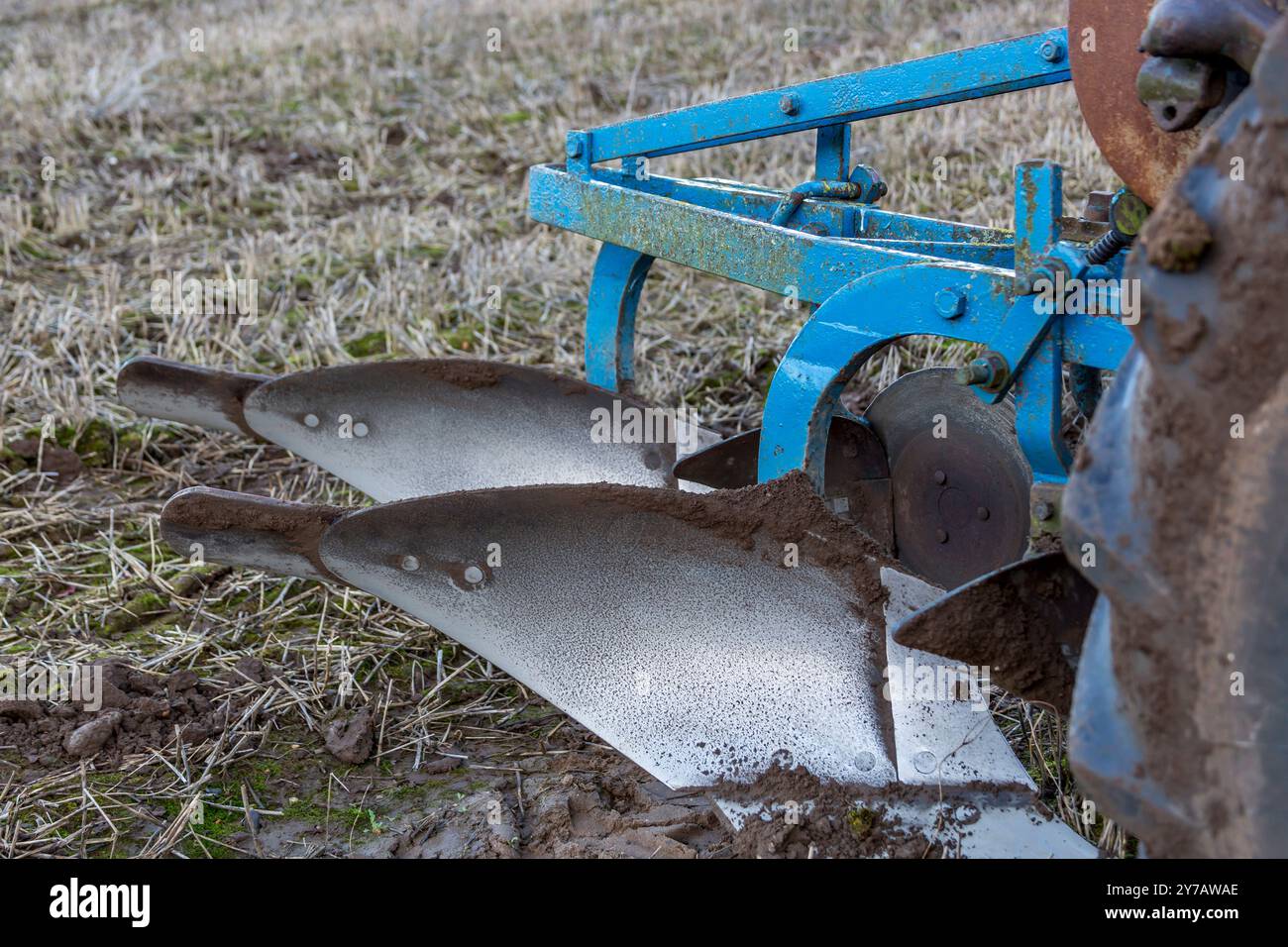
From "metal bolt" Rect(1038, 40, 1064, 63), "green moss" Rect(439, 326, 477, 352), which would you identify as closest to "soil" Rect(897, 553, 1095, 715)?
"metal bolt" Rect(1038, 40, 1064, 63)

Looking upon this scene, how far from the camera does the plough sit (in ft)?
3.30

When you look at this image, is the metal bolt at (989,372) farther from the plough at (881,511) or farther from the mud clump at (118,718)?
the mud clump at (118,718)

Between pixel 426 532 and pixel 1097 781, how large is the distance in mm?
1137

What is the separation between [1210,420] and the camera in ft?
3.08

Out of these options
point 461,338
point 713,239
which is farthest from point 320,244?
point 713,239

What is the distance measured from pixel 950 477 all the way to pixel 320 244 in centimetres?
272

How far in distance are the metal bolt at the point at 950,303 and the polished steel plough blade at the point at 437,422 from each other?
0.90m

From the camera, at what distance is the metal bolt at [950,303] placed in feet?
5.68

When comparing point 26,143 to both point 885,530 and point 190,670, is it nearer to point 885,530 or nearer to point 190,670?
point 190,670

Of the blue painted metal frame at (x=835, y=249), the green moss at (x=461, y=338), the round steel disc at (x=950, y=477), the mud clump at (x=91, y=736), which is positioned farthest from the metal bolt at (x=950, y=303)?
the green moss at (x=461, y=338)

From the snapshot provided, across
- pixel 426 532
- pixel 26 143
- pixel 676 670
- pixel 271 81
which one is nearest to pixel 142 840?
pixel 426 532

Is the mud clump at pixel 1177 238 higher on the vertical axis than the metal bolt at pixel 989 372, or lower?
higher

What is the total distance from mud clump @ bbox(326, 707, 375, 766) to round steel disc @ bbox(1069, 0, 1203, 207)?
1.40m

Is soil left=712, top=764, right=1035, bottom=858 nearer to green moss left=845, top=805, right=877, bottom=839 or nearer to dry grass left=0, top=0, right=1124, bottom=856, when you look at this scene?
green moss left=845, top=805, right=877, bottom=839
